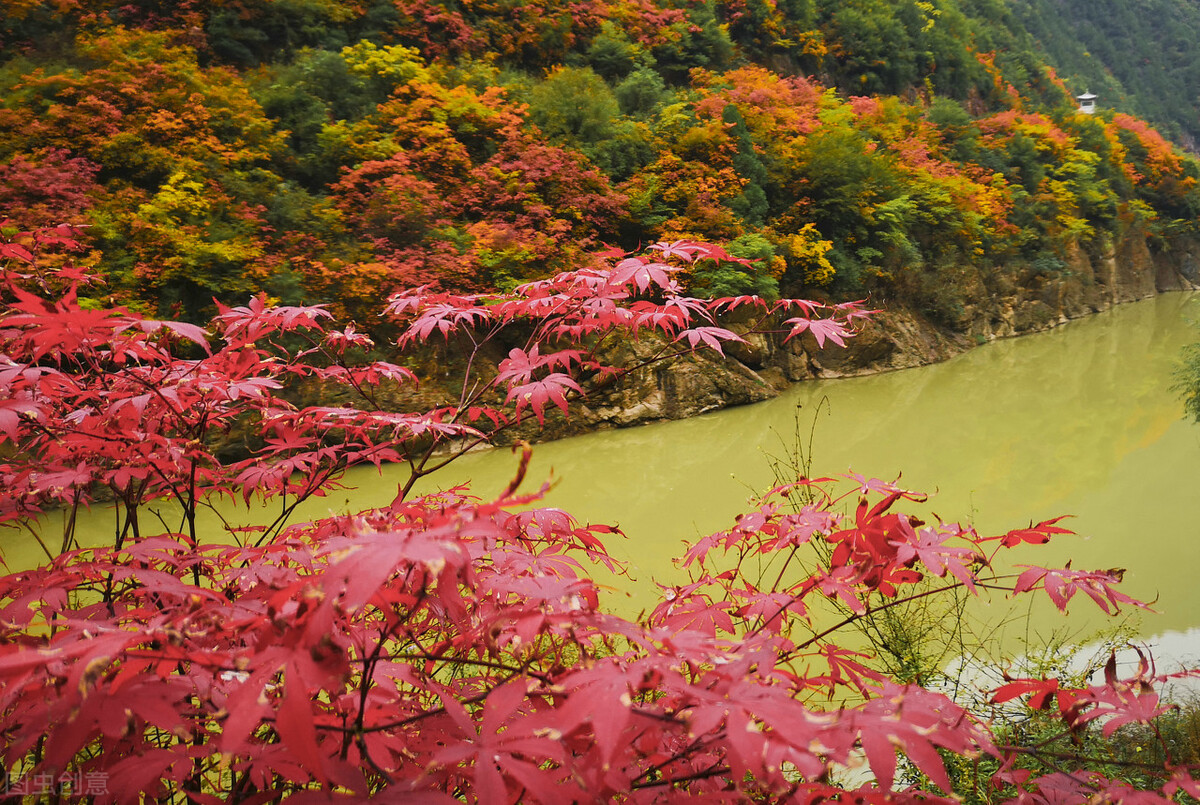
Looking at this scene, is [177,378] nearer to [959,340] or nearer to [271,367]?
[271,367]

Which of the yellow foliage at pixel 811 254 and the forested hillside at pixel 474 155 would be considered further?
the yellow foliage at pixel 811 254

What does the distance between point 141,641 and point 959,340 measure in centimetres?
1129

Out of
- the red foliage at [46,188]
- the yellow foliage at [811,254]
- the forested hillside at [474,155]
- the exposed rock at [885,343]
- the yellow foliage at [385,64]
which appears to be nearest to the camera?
the red foliage at [46,188]

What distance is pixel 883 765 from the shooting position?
0.47 m

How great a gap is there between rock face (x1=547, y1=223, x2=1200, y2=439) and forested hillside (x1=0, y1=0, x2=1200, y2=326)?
41 cm

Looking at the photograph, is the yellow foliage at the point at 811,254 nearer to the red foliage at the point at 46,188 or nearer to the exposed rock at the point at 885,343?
the exposed rock at the point at 885,343

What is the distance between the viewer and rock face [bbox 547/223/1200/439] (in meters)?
6.48

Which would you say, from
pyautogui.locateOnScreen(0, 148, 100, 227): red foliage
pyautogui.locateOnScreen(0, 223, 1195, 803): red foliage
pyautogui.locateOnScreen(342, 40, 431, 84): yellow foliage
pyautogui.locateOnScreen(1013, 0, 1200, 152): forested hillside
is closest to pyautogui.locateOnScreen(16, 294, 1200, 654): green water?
pyautogui.locateOnScreen(0, 223, 1195, 803): red foliage

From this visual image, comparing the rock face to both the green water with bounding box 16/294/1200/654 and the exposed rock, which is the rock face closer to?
the exposed rock

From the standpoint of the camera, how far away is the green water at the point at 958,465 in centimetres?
350

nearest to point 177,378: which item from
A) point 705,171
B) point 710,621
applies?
point 710,621

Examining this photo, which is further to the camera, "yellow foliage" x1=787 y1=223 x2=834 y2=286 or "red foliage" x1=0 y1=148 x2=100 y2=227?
"yellow foliage" x1=787 y1=223 x2=834 y2=286

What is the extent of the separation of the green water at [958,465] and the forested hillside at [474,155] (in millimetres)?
1761

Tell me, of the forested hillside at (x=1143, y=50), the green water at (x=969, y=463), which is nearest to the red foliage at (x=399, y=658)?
the green water at (x=969, y=463)
